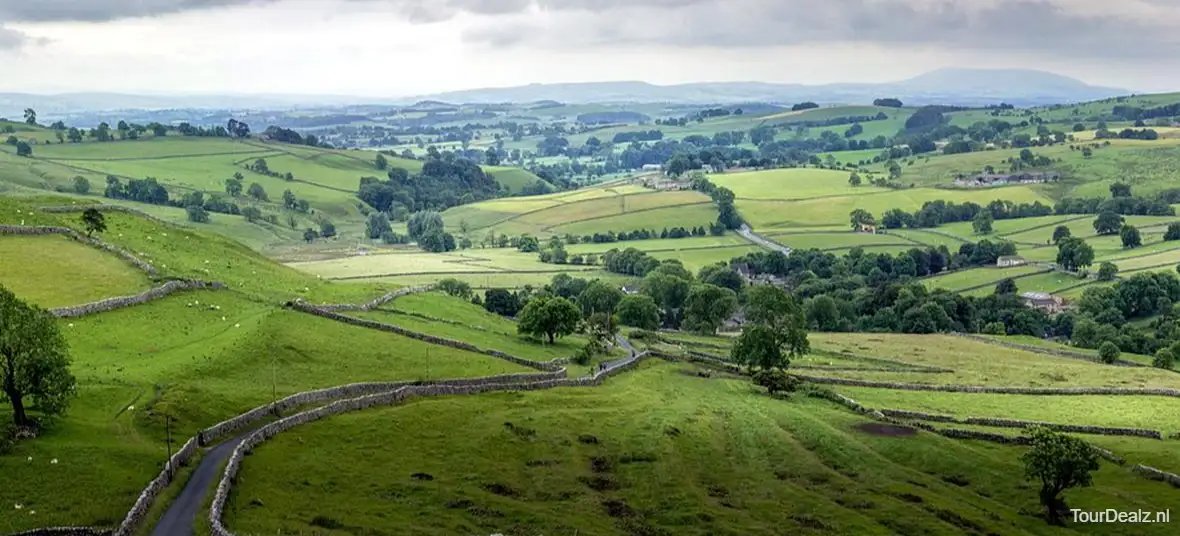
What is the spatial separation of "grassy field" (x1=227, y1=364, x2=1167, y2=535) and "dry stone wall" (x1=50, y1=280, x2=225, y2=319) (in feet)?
104

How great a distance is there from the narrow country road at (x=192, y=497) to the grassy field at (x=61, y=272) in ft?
126

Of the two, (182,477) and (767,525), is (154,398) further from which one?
(767,525)

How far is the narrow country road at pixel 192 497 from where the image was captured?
54219mm

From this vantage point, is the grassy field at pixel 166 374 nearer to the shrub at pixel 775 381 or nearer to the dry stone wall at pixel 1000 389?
the shrub at pixel 775 381

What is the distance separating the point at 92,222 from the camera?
12650 cm

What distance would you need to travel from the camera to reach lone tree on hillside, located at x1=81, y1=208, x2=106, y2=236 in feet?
414

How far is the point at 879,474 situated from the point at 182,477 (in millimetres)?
50175

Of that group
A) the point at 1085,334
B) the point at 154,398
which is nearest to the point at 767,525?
the point at 154,398

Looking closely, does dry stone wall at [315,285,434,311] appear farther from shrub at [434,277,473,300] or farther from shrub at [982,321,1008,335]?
shrub at [982,321,1008,335]

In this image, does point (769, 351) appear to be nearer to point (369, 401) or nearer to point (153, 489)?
point (369, 401)

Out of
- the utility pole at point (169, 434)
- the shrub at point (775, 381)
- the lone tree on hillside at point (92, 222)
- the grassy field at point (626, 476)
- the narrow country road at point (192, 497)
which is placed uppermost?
the lone tree on hillside at point (92, 222)

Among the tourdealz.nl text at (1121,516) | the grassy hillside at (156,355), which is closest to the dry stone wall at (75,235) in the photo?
the grassy hillside at (156,355)

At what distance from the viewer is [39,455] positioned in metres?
60.7

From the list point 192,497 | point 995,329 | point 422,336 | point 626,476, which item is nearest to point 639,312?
point 422,336
